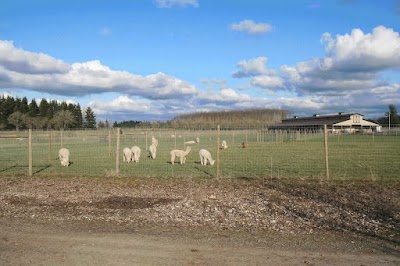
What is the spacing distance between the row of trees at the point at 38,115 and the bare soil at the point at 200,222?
72660 mm

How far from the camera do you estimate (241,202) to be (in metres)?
10.7

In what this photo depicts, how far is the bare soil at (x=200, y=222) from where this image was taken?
629 cm

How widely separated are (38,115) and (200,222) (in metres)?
102

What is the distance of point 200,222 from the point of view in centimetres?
883

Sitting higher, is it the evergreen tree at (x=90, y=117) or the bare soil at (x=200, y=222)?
the evergreen tree at (x=90, y=117)

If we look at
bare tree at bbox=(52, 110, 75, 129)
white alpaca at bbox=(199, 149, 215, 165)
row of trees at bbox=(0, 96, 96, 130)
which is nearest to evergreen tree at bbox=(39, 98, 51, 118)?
row of trees at bbox=(0, 96, 96, 130)

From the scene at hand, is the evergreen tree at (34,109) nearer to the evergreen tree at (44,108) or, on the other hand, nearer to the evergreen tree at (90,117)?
the evergreen tree at (44,108)

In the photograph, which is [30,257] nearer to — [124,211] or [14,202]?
[124,211]

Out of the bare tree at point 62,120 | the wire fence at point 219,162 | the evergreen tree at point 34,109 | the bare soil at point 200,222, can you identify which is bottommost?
the bare soil at point 200,222

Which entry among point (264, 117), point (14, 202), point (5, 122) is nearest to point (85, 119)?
point (5, 122)

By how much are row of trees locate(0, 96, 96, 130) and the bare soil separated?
2861 inches

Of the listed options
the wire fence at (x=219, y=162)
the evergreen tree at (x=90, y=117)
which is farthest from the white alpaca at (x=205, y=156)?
the evergreen tree at (x=90, y=117)

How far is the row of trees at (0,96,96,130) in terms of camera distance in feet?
294

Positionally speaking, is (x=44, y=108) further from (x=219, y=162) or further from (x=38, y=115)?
(x=219, y=162)
